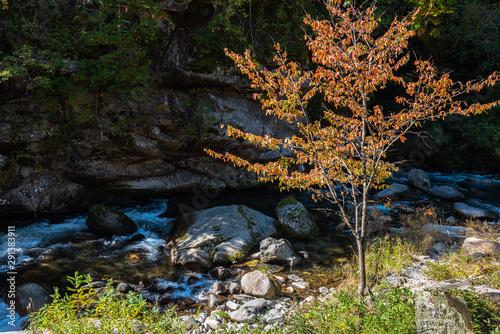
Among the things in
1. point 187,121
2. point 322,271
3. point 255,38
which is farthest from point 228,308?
point 255,38

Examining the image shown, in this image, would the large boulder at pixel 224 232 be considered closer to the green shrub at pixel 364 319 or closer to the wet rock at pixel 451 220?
the green shrub at pixel 364 319

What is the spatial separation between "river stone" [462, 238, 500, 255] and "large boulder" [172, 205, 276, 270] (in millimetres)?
4532

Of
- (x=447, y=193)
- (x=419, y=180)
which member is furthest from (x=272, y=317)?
(x=419, y=180)

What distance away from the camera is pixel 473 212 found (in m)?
9.52

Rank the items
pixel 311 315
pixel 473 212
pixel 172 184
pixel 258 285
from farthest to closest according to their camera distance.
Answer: pixel 172 184 < pixel 473 212 < pixel 258 285 < pixel 311 315

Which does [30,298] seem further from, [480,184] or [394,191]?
[480,184]

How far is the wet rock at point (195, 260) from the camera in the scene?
6.88 meters

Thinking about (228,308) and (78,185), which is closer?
(228,308)

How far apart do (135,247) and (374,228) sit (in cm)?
669

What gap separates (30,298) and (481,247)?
28.6 ft

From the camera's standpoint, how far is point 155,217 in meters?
9.99

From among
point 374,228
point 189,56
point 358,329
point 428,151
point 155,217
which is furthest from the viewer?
point 428,151

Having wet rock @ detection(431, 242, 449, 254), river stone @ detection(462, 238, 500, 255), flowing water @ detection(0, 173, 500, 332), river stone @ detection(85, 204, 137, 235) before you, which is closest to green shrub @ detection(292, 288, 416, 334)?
flowing water @ detection(0, 173, 500, 332)

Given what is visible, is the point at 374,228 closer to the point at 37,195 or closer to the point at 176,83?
the point at 176,83
